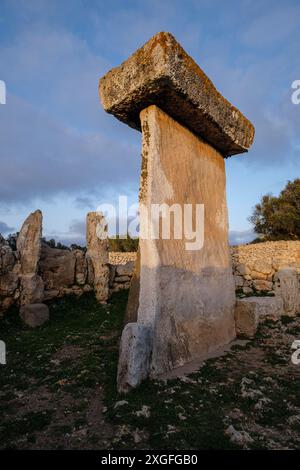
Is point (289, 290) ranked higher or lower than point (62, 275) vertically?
lower

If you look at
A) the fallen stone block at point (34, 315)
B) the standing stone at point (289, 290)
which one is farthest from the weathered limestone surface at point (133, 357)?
the standing stone at point (289, 290)

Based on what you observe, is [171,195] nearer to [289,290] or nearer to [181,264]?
[181,264]

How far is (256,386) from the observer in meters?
3.26

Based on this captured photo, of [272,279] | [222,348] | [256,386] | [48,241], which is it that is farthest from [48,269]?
[272,279]

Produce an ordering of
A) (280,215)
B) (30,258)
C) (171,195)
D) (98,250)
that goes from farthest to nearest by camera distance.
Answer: (280,215) < (98,250) < (30,258) < (171,195)

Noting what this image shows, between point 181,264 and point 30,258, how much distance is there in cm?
346

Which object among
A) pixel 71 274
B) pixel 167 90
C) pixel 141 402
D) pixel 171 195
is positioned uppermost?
pixel 167 90

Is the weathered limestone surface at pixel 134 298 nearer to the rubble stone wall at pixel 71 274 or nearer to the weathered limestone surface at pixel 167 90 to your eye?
the weathered limestone surface at pixel 167 90

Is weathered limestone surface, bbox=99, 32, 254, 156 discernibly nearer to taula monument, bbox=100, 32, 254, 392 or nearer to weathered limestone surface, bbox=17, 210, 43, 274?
taula monument, bbox=100, 32, 254, 392

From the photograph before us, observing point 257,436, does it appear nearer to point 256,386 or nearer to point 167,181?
point 256,386

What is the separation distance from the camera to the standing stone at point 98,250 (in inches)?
285

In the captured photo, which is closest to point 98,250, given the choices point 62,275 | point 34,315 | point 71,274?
point 71,274

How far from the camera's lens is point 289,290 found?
6824mm
